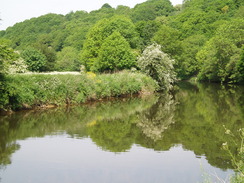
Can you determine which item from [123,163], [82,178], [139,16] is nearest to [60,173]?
[82,178]

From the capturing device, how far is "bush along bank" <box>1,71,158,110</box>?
22328mm

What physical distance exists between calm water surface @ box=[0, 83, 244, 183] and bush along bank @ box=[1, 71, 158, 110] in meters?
1.28

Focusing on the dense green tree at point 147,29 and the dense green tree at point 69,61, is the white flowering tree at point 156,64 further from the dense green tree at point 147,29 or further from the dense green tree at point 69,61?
the dense green tree at point 69,61

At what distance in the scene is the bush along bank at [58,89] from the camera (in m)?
22.3

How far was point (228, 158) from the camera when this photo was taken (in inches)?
489

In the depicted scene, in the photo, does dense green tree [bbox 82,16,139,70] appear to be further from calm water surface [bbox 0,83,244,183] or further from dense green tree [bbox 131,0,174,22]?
dense green tree [bbox 131,0,174,22]

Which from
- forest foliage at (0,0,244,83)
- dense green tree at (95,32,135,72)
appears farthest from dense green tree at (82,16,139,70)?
dense green tree at (95,32,135,72)

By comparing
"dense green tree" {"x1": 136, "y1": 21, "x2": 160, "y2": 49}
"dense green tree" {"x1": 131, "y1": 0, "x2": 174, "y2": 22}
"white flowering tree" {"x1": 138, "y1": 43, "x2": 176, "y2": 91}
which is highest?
"dense green tree" {"x1": 131, "y1": 0, "x2": 174, "y2": 22}

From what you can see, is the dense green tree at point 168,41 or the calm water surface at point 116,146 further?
the dense green tree at point 168,41

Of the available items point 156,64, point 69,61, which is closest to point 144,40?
point 156,64

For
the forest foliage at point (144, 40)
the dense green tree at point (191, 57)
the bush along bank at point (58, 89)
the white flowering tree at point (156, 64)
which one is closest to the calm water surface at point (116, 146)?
the bush along bank at point (58, 89)

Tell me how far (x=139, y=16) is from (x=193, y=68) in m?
35.7

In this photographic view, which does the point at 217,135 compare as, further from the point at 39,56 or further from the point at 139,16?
the point at 139,16

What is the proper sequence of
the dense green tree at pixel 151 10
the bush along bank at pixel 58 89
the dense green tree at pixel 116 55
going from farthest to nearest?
the dense green tree at pixel 151 10 → the dense green tree at pixel 116 55 → the bush along bank at pixel 58 89
